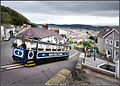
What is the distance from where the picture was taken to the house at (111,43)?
66.4 feet

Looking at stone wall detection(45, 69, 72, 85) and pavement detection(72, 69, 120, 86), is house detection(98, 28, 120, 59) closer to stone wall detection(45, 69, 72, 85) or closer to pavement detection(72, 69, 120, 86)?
pavement detection(72, 69, 120, 86)

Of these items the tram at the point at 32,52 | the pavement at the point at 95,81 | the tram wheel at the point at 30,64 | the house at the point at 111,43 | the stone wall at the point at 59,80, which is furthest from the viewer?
the house at the point at 111,43

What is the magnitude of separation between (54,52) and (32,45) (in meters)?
2.68

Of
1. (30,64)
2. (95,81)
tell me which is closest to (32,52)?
(30,64)

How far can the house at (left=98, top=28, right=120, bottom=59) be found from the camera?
66.4ft

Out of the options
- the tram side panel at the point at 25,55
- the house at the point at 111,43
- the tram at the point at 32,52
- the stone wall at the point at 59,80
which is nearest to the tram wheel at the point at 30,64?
the tram at the point at 32,52

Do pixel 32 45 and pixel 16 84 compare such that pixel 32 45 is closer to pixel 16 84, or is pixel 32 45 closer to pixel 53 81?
pixel 16 84

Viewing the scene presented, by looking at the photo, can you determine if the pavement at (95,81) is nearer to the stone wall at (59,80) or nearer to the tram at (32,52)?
the stone wall at (59,80)

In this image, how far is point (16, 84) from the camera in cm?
400

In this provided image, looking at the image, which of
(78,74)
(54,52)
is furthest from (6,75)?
(54,52)

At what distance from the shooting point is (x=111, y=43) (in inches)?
869

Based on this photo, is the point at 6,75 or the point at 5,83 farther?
the point at 6,75

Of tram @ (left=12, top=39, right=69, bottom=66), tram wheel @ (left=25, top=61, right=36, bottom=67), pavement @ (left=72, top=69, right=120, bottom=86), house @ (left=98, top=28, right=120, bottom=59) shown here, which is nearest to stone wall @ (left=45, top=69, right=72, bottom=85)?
pavement @ (left=72, top=69, right=120, bottom=86)

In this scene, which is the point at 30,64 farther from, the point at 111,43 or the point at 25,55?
the point at 111,43
